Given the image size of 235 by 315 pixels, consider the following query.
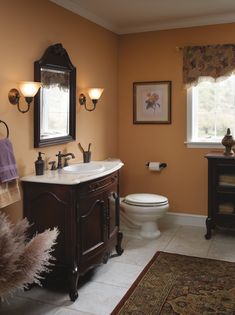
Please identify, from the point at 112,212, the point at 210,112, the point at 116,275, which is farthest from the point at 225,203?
the point at 116,275

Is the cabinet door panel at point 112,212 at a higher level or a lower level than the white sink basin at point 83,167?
lower

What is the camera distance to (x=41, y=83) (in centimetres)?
302

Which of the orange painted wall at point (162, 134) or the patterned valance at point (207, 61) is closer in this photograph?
the patterned valance at point (207, 61)

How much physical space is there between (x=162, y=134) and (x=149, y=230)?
3.86 ft

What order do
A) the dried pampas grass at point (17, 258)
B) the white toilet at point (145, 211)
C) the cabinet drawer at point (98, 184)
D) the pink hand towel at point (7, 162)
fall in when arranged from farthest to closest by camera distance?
1. the white toilet at point (145, 211)
2. the cabinet drawer at point (98, 184)
3. the pink hand towel at point (7, 162)
4. the dried pampas grass at point (17, 258)

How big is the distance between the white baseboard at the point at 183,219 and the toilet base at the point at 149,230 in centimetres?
50

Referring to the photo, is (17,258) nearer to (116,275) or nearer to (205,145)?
(116,275)

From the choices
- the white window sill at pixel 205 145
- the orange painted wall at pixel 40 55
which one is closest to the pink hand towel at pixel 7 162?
the orange painted wall at pixel 40 55

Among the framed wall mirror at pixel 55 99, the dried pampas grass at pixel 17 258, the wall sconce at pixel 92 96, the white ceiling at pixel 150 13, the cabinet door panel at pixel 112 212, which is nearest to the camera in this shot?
the dried pampas grass at pixel 17 258

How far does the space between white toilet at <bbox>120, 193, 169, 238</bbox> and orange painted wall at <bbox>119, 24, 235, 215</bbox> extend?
539 millimetres

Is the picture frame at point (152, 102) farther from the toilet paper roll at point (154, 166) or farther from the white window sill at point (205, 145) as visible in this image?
the toilet paper roll at point (154, 166)

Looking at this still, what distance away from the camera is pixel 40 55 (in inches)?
123

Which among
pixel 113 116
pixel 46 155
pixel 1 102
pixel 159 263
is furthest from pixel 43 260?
pixel 113 116

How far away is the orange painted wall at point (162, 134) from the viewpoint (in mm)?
4402
